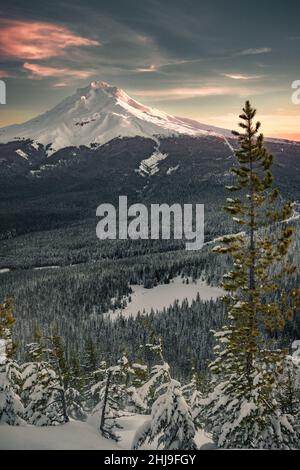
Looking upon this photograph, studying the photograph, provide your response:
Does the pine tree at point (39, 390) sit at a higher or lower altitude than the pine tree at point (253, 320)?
lower

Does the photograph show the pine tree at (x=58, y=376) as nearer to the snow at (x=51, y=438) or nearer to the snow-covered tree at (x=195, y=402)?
the snow at (x=51, y=438)

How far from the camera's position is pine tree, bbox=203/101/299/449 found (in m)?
17.3

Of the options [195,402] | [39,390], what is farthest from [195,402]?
[39,390]

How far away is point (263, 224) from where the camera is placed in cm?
1759

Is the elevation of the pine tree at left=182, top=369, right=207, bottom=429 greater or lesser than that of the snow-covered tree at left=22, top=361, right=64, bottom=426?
lesser

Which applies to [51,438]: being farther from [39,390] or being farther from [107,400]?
[39,390]

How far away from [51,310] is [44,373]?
155 meters

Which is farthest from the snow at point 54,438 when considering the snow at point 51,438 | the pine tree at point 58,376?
the pine tree at point 58,376

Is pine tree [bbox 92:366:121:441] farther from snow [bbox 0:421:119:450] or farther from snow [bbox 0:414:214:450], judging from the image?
snow [bbox 0:421:119:450]

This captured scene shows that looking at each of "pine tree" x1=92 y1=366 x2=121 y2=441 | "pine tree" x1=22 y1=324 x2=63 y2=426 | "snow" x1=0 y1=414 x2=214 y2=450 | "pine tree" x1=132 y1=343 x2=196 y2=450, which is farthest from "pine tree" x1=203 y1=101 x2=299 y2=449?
"pine tree" x1=22 y1=324 x2=63 y2=426

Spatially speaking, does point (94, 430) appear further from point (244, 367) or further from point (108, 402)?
point (244, 367)

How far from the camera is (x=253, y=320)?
1856 cm

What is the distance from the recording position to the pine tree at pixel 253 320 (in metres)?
17.3
